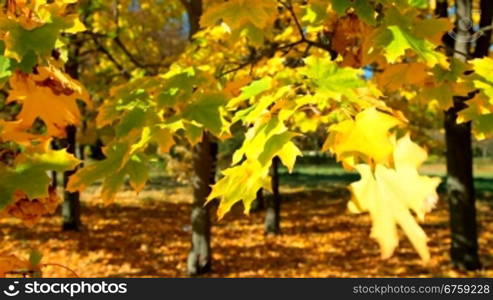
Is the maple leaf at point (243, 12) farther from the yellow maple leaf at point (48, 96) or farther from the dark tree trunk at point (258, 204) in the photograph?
the dark tree trunk at point (258, 204)

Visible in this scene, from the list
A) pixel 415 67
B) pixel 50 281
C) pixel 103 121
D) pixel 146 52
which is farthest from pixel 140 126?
pixel 146 52

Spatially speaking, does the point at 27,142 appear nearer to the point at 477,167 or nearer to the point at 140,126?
the point at 140,126

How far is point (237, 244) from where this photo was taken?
38.3ft

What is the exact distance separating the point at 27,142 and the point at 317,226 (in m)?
11.8

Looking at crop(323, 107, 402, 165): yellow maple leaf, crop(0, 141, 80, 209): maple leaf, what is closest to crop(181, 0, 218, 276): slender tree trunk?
crop(0, 141, 80, 209): maple leaf

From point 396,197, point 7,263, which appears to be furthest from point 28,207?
point 396,197

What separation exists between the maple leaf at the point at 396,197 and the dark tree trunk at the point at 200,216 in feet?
23.7

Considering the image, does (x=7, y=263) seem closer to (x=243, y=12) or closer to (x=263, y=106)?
(x=263, y=106)

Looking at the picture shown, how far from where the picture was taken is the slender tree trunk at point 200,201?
8.57 m

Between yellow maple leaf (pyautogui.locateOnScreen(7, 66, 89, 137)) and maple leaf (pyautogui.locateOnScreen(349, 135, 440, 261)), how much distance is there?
64.0 inches

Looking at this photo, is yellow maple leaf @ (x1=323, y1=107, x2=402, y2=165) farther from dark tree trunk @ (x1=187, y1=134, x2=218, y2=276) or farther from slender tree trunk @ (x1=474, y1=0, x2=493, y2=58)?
dark tree trunk @ (x1=187, y1=134, x2=218, y2=276)

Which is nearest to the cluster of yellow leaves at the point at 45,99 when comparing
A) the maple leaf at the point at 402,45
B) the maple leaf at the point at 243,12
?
the maple leaf at the point at 243,12

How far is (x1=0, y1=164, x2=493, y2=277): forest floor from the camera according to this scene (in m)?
9.49

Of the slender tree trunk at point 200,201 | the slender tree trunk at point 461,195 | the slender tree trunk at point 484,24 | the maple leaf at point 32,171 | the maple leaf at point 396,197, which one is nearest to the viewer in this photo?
the maple leaf at point 396,197
